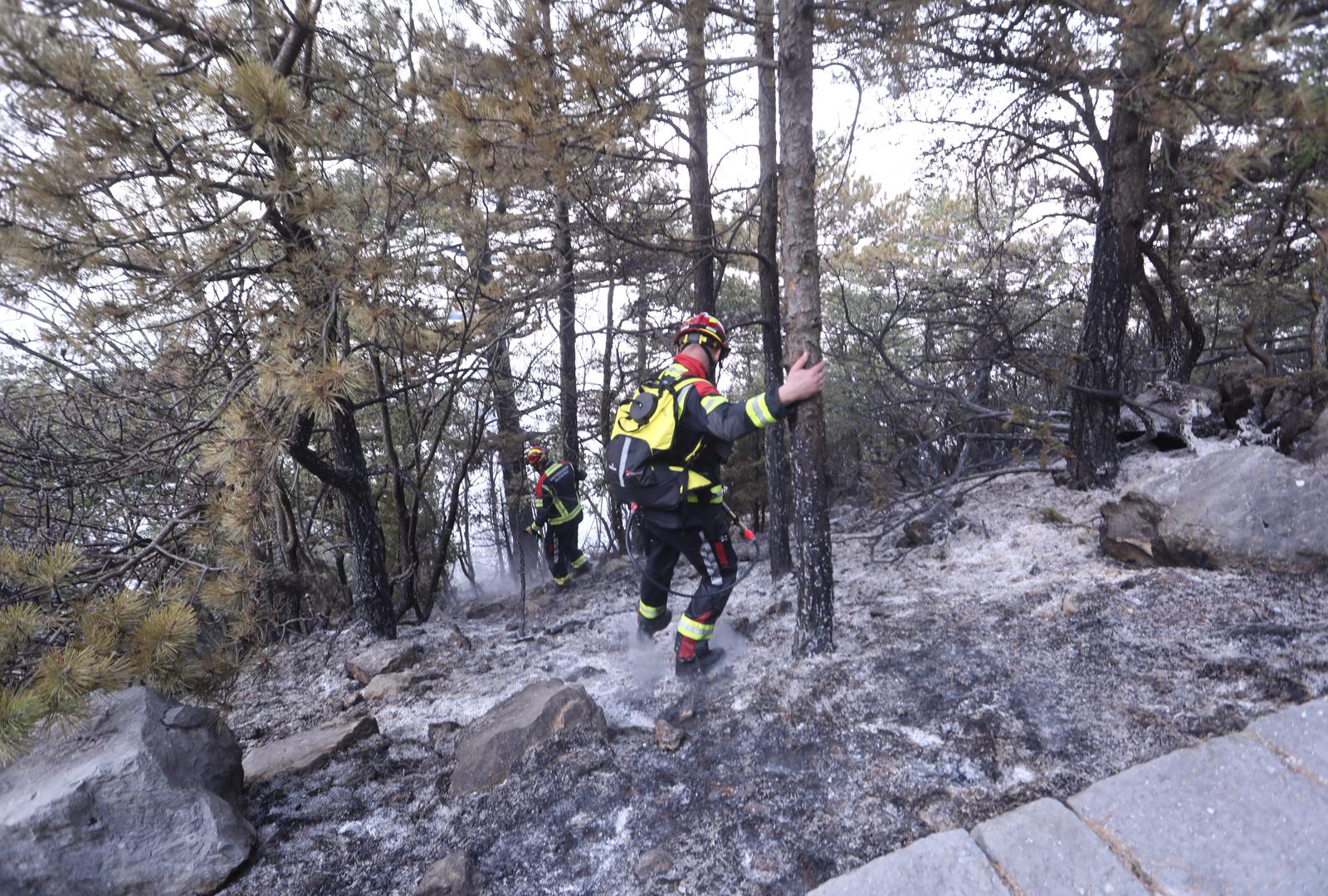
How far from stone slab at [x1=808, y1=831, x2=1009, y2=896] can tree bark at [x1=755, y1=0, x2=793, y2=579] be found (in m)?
3.17

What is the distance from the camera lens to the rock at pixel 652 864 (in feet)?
7.10

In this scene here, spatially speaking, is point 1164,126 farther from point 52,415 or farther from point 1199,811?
point 52,415

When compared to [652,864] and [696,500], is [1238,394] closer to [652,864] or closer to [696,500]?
[696,500]

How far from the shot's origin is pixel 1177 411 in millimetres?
5520

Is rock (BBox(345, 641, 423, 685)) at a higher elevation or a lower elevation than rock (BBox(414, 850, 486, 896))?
lower

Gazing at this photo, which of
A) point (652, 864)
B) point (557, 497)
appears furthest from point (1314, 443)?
point (557, 497)

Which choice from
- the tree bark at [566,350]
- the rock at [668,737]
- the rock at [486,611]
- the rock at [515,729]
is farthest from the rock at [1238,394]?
the rock at [486,611]

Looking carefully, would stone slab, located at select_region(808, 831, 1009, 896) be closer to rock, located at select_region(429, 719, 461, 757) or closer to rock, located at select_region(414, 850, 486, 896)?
rock, located at select_region(414, 850, 486, 896)

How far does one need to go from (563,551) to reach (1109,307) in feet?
21.0

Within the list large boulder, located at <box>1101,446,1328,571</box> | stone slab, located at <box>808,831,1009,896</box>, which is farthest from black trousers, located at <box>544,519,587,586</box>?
stone slab, located at <box>808,831,1009,896</box>

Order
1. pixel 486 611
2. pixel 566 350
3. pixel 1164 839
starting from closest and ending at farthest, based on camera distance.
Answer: pixel 1164 839 → pixel 486 611 → pixel 566 350

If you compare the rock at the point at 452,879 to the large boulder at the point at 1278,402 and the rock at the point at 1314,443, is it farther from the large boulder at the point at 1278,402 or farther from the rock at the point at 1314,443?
the large boulder at the point at 1278,402

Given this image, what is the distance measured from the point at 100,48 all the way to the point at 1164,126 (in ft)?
16.6

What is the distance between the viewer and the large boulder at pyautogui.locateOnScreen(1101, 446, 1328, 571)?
11.2 feet
